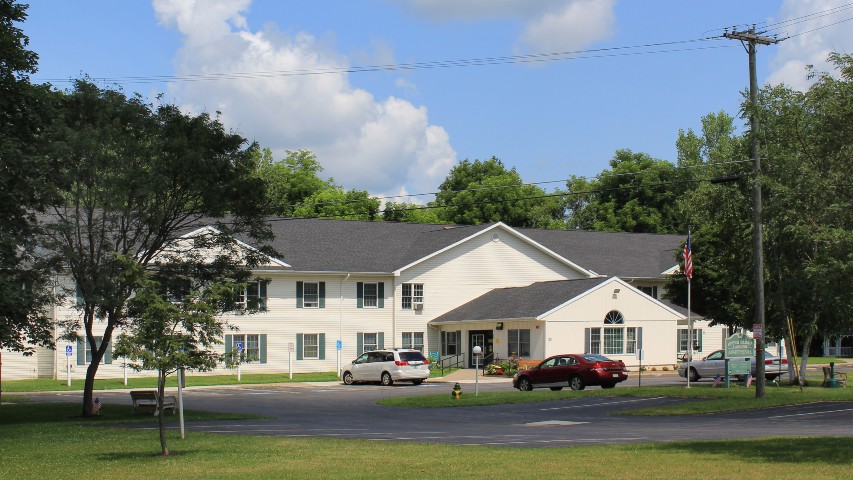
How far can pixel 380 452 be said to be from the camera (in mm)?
18953

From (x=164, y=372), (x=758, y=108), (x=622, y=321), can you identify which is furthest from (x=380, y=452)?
(x=622, y=321)

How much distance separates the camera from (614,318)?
183ft

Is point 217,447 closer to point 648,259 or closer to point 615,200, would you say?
point 648,259

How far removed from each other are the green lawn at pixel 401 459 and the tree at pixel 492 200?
213 ft

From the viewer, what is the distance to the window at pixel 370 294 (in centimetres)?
5828

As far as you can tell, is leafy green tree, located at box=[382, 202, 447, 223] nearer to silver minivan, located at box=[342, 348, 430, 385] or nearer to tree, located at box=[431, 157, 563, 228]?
tree, located at box=[431, 157, 563, 228]

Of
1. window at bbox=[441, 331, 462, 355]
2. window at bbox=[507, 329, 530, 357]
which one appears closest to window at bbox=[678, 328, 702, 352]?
window at bbox=[507, 329, 530, 357]

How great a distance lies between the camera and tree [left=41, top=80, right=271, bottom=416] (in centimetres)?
2920

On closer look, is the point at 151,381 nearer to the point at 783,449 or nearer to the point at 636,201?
the point at 783,449

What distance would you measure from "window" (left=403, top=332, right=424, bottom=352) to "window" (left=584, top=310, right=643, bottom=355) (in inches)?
394

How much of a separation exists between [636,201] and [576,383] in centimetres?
5235

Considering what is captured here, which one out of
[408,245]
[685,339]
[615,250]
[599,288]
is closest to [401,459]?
[599,288]

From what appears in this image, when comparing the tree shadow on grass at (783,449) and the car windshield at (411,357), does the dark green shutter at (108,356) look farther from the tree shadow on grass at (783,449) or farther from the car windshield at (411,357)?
the tree shadow on grass at (783,449)

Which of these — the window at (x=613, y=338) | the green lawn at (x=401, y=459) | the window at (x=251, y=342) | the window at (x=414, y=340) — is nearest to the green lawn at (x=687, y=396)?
the green lawn at (x=401, y=459)
